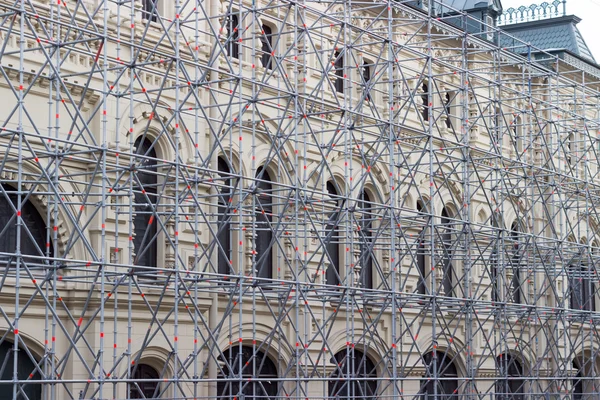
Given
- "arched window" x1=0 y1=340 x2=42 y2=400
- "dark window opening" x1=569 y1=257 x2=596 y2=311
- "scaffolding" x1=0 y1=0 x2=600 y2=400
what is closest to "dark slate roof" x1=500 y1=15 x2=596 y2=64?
"dark window opening" x1=569 y1=257 x2=596 y2=311

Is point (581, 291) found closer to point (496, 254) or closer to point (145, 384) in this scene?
point (496, 254)

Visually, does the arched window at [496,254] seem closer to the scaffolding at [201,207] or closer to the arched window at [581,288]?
the scaffolding at [201,207]

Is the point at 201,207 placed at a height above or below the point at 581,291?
below

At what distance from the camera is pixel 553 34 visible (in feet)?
135

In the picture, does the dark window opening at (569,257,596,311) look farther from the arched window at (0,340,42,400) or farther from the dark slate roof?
the arched window at (0,340,42,400)

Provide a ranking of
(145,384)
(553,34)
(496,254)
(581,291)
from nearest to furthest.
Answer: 1. (145,384)
2. (496,254)
3. (581,291)
4. (553,34)

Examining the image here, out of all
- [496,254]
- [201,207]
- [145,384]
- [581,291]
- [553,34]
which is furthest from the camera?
[553,34]

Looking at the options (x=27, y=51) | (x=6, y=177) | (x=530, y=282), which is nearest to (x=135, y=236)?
(x=6, y=177)

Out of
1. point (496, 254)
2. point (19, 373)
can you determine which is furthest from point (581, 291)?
point (19, 373)

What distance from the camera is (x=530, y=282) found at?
34156 mm

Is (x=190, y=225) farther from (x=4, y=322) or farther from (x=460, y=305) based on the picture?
(x=460, y=305)

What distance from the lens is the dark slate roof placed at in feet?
134

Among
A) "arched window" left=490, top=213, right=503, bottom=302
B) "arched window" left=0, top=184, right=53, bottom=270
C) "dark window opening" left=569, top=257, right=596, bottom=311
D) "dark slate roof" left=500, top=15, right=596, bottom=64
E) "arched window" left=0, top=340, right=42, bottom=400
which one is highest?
"dark slate roof" left=500, top=15, right=596, bottom=64

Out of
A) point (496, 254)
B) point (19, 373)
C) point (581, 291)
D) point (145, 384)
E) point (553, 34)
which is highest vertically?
point (553, 34)
